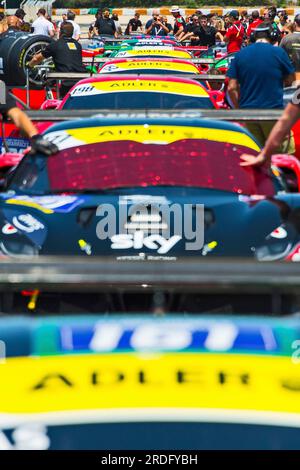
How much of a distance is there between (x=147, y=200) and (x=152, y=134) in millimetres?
1067

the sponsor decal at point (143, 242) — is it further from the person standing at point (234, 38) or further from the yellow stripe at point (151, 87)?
the person standing at point (234, 38)

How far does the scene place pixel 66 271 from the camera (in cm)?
250

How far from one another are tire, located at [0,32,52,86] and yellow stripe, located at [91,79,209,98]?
22.8 feet

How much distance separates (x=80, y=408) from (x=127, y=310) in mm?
2160

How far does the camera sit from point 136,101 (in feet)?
30.5

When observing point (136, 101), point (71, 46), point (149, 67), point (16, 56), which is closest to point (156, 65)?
point (149, 67)

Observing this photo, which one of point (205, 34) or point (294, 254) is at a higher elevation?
point (205, 34)

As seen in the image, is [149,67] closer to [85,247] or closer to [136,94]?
[136,94]

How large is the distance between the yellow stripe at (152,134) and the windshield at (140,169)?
72 mm

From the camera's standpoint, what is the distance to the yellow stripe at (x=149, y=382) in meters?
2.30

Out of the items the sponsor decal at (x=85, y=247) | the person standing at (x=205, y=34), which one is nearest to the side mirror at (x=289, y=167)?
the sponsor decal at (x=85, y=247)

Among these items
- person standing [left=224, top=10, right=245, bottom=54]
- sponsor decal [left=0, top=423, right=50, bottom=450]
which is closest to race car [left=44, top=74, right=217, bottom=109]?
sponsor decal [left=0, top=423, right=50, bottom=450]

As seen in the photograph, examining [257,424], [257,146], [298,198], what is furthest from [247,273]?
[257,146]

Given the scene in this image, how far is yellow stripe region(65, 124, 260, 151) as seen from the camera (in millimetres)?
6105
